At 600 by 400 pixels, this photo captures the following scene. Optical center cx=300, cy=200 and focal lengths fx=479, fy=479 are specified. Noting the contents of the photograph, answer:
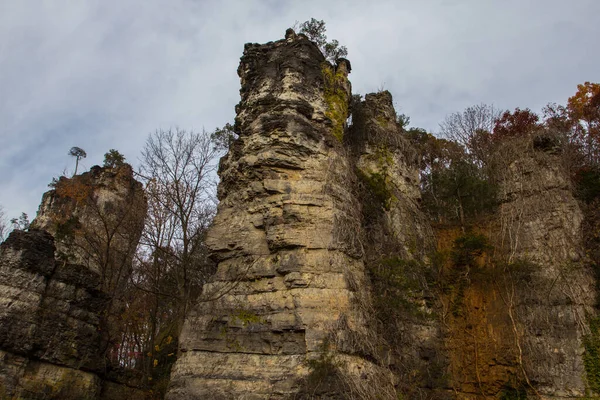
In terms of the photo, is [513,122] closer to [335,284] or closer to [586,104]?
[586,104]

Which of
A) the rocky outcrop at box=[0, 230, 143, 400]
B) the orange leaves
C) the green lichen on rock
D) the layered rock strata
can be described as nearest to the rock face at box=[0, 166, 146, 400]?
the rocky outcrop at box=[0, 230, 143, 400]

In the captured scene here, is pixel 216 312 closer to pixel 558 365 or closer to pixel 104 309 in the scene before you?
pixel 104 309

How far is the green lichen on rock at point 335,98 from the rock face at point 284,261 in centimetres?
4

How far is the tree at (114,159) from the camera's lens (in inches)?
1019

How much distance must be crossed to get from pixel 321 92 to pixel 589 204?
9.09 meters

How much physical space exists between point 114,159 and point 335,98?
1709cm

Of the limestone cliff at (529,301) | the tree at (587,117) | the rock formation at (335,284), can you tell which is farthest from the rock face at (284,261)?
the tree at (587,117)

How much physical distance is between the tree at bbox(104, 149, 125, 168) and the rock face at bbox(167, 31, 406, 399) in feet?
49.8

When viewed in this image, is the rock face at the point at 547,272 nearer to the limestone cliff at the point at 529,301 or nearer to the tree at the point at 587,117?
the limestone cliff at the point at 529,301

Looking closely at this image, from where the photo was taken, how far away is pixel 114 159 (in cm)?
2616

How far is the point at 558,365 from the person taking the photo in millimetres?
12180

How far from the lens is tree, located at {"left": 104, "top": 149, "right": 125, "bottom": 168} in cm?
2588

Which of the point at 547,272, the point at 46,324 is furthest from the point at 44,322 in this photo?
the point at 547,272

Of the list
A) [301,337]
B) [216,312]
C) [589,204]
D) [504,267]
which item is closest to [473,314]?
[504,267]
